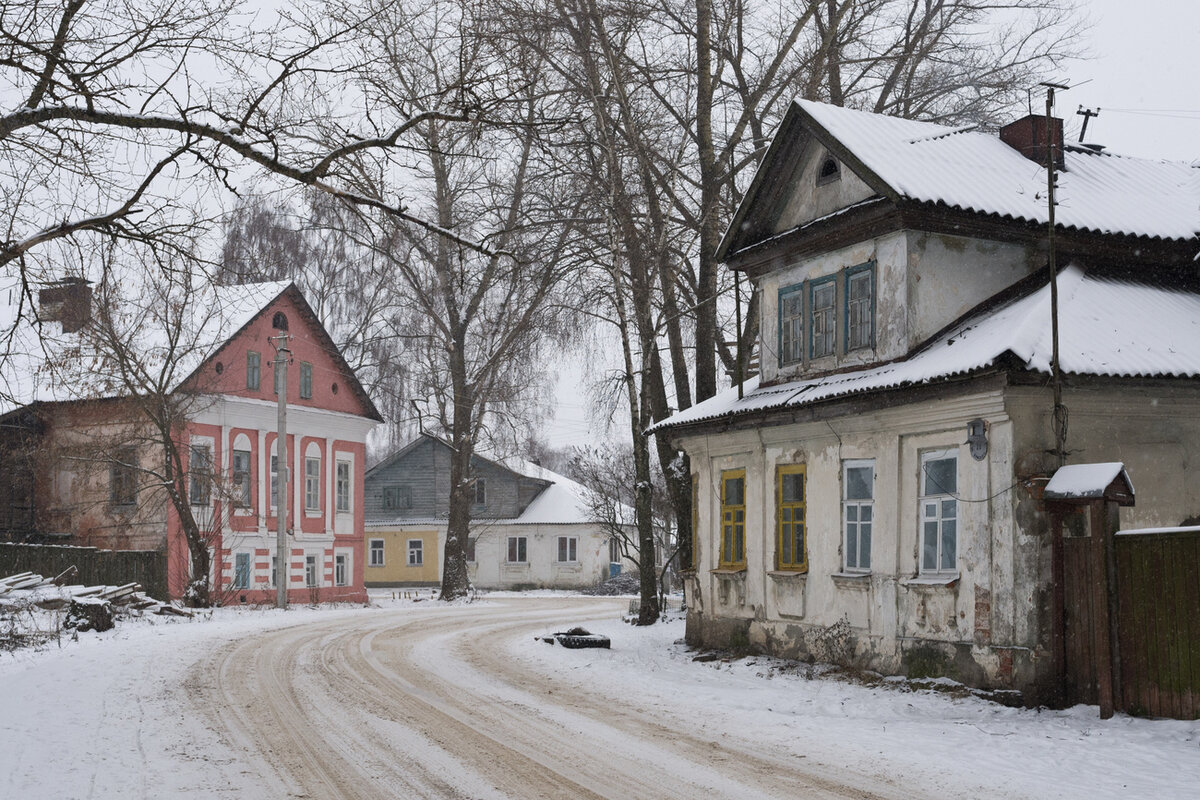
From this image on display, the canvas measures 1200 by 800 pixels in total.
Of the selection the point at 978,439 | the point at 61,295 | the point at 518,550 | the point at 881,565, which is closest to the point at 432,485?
the point at 518,550

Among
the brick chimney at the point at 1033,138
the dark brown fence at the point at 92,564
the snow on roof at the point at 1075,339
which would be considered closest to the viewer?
the snow on roof at the point at 1075,339

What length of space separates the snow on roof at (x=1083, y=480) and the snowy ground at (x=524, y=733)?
2.13 metres

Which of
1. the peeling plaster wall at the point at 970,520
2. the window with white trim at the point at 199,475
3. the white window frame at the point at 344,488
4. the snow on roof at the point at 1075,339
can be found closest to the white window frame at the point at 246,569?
the window with white trim at the point at 199,475

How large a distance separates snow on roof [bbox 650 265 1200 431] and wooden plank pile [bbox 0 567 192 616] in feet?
48.4

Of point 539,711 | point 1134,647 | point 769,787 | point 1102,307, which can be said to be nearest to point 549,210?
point 1102,307

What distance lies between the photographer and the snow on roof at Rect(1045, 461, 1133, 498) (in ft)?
37.2

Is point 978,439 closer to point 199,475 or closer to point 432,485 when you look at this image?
point 199,475

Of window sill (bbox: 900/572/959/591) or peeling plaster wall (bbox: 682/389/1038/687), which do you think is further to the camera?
window sill (bbox: 900/572/959/591)

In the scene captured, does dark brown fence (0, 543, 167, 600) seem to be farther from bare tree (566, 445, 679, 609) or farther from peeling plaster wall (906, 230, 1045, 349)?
peeling plaster wall (906, 230, 1045, 349)

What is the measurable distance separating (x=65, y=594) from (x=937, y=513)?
679 inches

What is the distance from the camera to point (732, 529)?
18328 millimetres

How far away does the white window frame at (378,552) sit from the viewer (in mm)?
56250

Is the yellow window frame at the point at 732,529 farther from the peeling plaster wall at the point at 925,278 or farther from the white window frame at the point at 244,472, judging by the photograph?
the white window frame at the point at 244,472

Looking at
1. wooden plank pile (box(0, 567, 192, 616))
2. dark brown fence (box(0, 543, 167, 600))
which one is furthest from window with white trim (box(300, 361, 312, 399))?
wooden plank pile (box(0, 567, 192, 616))
